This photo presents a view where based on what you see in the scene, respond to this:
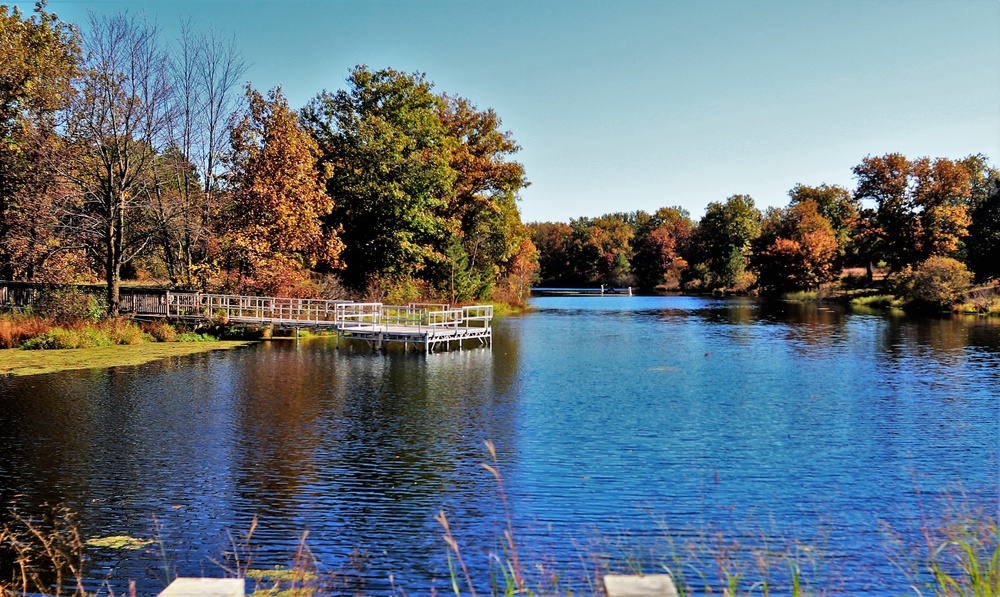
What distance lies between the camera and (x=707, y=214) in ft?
364

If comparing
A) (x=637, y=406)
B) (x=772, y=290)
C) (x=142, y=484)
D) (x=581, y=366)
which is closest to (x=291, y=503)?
(x=142, y=484)

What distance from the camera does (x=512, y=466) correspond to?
12.4 m

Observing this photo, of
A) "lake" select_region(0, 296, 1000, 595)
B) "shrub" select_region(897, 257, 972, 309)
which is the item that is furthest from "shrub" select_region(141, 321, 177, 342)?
"shrub" select_region(897, 257, 972, 309)

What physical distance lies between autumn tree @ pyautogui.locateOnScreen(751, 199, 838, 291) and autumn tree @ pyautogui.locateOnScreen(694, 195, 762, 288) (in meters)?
7.85

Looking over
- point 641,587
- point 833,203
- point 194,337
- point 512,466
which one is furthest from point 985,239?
point 641,587

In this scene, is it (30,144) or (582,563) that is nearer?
(582,563)

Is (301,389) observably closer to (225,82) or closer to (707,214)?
(225,82)

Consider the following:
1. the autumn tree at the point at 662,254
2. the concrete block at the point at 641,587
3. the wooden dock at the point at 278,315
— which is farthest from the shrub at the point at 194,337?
the autumn tree at the point at 662,254

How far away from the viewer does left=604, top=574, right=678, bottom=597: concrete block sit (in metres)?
2.65

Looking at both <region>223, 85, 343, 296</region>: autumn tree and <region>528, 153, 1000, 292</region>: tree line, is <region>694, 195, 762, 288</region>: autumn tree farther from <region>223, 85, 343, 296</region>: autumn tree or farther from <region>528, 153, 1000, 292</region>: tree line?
<region>223, 85, 343, 296</region>: autumn tree

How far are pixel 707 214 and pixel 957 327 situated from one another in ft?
235

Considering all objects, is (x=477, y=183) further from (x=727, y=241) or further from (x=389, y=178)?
(x=727, y=241)

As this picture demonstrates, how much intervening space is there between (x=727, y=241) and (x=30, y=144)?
91.9 metres

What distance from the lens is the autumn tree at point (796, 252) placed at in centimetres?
7806
